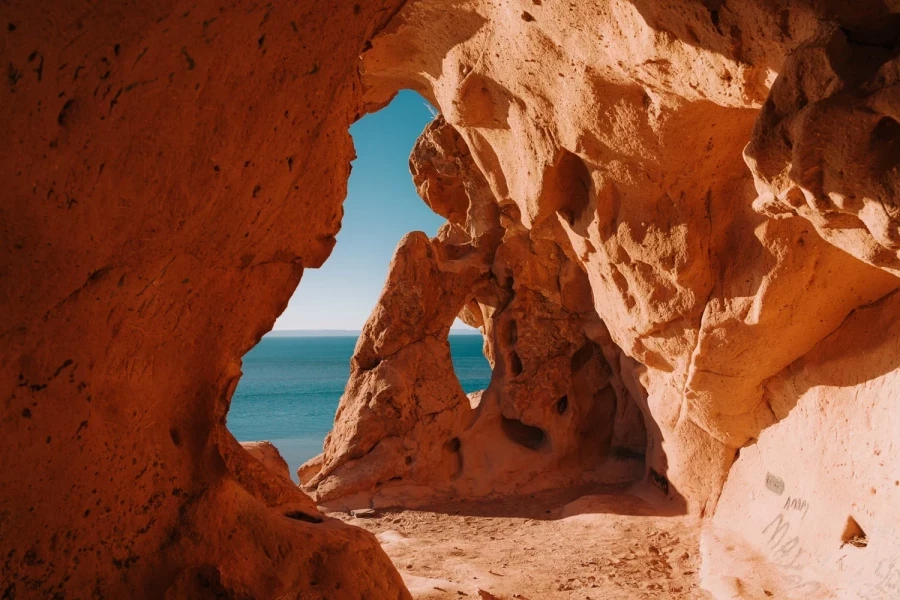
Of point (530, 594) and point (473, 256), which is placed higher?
point (473, 256)

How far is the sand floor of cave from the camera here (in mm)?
5168

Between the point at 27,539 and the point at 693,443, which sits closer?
the point at 27,539

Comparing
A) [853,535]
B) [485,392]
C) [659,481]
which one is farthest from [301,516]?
[485,392]

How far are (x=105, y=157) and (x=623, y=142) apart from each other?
3918 mm

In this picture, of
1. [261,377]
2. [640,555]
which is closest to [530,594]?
[640,555]

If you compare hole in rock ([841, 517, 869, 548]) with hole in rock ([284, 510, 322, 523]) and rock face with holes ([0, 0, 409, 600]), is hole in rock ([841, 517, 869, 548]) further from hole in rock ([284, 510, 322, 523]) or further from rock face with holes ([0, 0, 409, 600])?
hole in rock ([284, 510, 322, 523])

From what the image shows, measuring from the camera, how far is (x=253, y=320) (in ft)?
10.3

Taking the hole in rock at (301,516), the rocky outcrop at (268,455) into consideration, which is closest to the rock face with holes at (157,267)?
the hole in rock at (301,516)

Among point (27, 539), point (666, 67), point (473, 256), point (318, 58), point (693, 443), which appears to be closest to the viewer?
point (27, 539)

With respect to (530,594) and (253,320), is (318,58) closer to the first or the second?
(253,320)

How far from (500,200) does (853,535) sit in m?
4.67

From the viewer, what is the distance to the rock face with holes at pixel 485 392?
28.1ft

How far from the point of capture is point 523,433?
373 inches

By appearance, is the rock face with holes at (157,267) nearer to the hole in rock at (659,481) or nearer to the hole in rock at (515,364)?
the hole in rock at (659,481)
